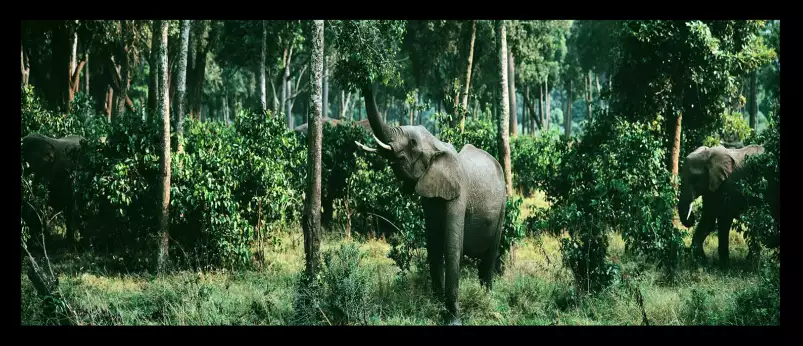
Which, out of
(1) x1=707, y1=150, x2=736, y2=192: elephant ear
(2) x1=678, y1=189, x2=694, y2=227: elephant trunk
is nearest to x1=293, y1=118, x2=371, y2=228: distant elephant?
(2) x1=678, y1=189, x2=694, y2=227: elephant trunk

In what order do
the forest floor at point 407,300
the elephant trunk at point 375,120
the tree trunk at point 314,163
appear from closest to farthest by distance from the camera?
1. the elephant trunk at point 375,120
2. the forest floor at point 407,300
3. the tree trunk at point 314,163

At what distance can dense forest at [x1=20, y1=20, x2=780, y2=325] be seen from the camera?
365 inches

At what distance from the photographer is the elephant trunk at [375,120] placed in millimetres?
8659

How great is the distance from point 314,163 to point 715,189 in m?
8.24

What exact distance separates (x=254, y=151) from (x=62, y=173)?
4.58m

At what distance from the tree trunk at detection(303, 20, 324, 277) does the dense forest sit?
1.0 inches

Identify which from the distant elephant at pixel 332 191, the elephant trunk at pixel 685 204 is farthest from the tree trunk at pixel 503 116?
the distant elephant at pixel 332 191

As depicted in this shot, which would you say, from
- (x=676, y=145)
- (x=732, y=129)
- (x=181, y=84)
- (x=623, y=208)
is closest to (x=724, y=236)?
(x=623, y=208)

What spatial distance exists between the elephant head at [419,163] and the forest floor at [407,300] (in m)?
1.45

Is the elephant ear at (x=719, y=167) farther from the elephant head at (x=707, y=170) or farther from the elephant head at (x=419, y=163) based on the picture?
the elephant head at (x=419, y=163)

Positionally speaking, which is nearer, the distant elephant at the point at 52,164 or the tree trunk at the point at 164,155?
the tree trunk at the point at 164,155

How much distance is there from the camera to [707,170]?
556 inches
